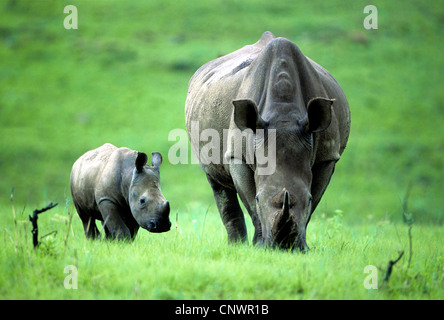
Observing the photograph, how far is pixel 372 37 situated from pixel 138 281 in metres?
28.2

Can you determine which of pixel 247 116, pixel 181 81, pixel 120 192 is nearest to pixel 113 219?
pixel 120 192

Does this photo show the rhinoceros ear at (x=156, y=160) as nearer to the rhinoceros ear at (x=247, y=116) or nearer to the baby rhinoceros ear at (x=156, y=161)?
the baby rhinoceros ear at (x=156, y=161)

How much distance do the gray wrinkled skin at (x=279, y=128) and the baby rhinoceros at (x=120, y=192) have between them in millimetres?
765

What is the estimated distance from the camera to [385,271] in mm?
5074

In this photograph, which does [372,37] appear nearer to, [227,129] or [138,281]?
[227,129]

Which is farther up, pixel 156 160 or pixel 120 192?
pixel 156 160

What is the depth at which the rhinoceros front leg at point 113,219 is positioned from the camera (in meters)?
6.84

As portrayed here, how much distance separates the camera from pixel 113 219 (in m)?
6.87

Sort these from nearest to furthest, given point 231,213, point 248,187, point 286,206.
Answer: point 286,206 < point 248,187 < point 231,213

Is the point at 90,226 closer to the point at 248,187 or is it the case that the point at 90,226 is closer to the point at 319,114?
the point at 248,187

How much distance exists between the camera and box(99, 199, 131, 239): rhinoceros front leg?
684cm

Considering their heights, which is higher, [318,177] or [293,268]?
[318,177]

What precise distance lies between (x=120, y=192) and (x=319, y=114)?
8.35 ft
